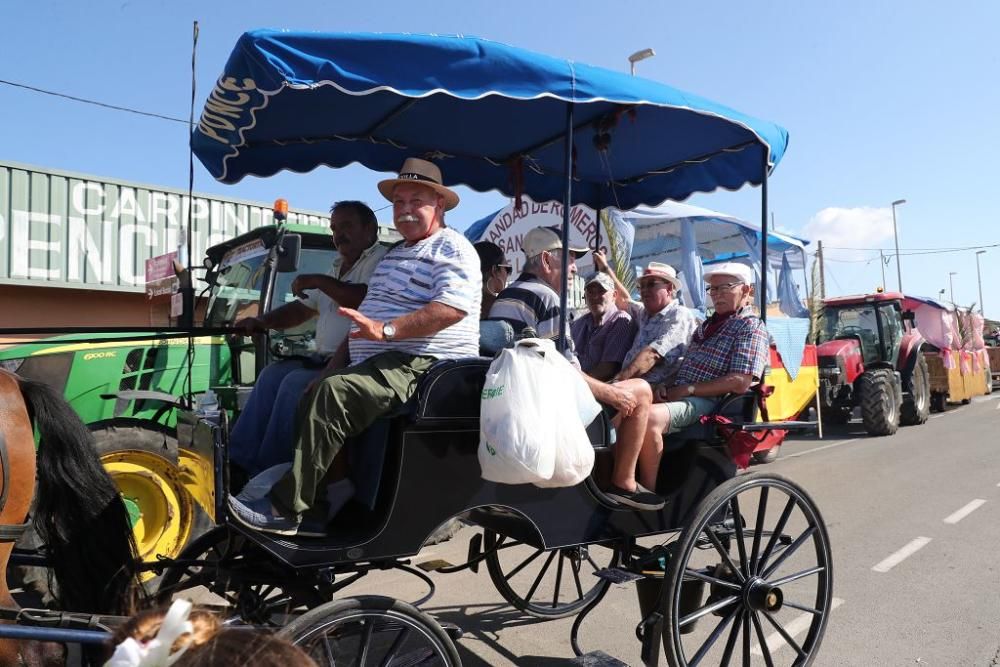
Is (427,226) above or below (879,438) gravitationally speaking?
above

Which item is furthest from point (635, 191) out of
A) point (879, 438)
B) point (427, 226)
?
point (879, 438)

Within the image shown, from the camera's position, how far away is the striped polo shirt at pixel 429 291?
9.25ft

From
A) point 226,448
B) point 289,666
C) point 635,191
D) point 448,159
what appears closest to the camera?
point 289,666

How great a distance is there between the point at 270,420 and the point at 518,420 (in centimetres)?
126

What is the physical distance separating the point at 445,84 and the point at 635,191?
9.58 feet

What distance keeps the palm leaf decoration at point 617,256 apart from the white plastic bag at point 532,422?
5.94 meters

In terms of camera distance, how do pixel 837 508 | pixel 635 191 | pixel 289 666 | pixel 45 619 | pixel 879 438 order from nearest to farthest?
pixel 289 666 → pixel 45 619 → pixel 635 191 → pixel 837 508 → pixel 879 438

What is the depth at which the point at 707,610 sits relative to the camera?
3.03m

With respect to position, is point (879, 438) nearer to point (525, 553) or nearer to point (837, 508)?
point (837, 508)

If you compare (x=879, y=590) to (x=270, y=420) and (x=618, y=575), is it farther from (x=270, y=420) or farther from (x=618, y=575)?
(x=270, y=420)

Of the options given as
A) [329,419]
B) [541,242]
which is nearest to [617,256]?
[541,242]

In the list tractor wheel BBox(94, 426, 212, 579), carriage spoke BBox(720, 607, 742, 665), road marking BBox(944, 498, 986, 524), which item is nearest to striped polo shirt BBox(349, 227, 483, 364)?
carriage spoke BBox(720, 607, 742, 665)

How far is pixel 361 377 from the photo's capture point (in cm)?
257

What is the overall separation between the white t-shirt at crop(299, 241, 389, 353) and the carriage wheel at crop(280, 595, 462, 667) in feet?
4.46
